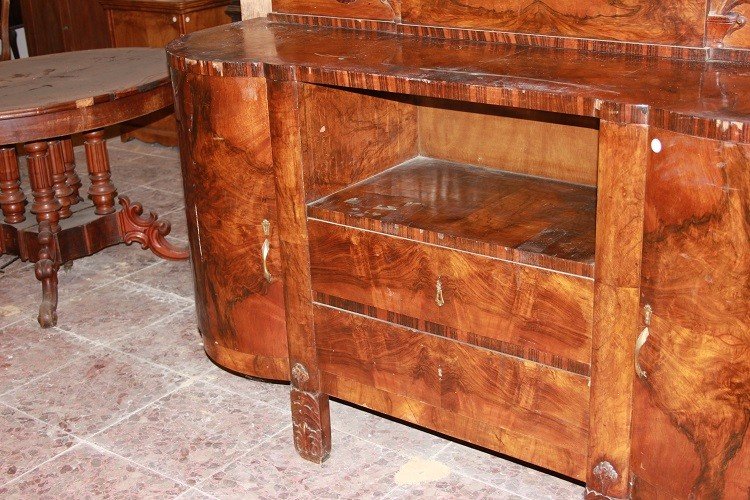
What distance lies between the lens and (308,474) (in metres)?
2.71

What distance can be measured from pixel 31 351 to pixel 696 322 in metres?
2.42

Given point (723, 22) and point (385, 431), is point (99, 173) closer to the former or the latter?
point (385, 431)

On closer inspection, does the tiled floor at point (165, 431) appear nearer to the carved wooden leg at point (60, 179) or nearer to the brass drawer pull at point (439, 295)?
the carved wooden leg at point (60, 179)

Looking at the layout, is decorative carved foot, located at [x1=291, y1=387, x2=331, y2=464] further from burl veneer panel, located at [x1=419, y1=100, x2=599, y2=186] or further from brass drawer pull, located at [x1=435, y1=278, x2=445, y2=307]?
burl veneer panel, located at [x1=419, y1=100, x2=599, y2=186]

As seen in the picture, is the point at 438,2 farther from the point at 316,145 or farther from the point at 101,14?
the point at 101,14

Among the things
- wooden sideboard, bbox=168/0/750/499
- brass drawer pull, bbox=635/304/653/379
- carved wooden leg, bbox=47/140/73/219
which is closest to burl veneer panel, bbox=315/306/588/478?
wooden sideboard, bbox=168/0/750/499

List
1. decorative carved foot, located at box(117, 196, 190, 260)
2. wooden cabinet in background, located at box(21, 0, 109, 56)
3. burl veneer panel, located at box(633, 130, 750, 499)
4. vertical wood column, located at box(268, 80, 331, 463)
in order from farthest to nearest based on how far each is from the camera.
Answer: wooden cabinet in background, located at box(21, 0, 109, 56)
decorative carved foot, located at box(117, 196, 190, 260)
vertical wood column, located at box(268, 80, 331, 463)
burl veneer panel, located at box(633, 130, 750, 499)

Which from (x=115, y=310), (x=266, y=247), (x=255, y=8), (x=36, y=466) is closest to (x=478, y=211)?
→ (x=266, y=247)

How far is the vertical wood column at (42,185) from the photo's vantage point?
12.8ft

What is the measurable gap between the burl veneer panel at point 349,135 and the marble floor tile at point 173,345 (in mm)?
1040

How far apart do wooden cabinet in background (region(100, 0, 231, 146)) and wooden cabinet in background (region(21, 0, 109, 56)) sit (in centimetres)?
45

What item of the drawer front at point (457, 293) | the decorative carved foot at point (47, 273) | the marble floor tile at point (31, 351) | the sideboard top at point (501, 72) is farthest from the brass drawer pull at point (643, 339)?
the decorative carved foot at point (47, 273)

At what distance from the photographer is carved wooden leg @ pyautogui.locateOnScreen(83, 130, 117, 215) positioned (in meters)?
4.09

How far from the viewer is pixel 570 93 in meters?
1.97
